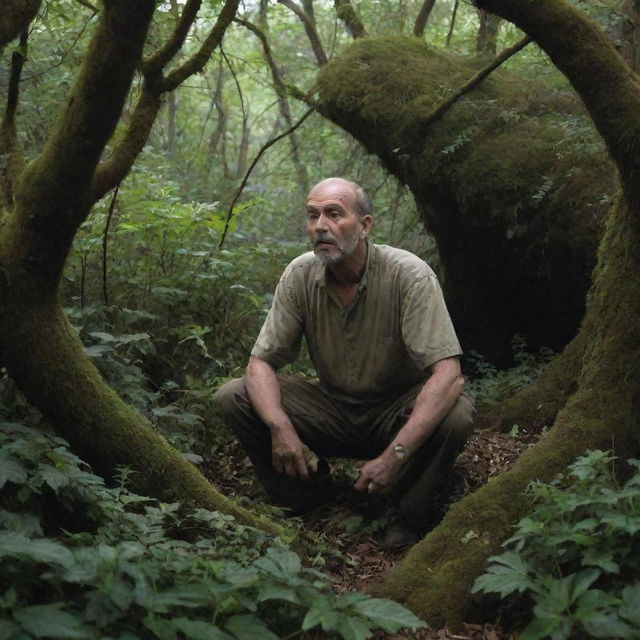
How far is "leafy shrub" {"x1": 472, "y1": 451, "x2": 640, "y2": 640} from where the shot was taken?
2.54 m

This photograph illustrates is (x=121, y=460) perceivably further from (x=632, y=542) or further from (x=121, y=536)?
(x=632, y=542)

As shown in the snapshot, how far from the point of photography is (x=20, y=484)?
9.64ft

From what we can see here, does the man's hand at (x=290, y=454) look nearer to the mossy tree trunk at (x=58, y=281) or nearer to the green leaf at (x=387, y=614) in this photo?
the mossy tree trunk at (x=58, y=281)

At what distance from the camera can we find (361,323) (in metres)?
4.73

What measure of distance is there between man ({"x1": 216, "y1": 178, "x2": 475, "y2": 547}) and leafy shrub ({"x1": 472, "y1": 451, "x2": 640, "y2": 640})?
1201 millimetres

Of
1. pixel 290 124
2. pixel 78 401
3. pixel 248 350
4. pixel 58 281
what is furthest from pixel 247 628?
pixel 290 124

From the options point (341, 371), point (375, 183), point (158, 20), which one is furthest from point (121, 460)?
point (375, 183)

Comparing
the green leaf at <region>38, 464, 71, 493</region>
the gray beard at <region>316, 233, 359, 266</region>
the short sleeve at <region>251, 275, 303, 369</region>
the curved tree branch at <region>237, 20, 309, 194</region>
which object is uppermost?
the curved tree branch at <region>237, 20, 309, 194</region>

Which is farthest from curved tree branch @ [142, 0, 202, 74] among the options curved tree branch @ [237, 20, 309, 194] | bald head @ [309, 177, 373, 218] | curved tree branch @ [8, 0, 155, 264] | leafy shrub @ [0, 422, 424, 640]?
curved tree branch @ [237, 20, 309, 194]

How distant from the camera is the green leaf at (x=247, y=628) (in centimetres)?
246

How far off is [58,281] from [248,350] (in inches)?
124

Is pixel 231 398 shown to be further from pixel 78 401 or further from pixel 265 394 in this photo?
pixel 78 401

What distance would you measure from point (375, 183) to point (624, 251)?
319 inches

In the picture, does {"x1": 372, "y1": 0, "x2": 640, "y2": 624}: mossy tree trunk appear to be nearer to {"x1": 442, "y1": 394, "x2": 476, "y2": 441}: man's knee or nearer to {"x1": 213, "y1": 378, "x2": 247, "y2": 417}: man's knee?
{"x1": 442, "y1": 394, "x2": 476, "y2": 441}: man's knee
